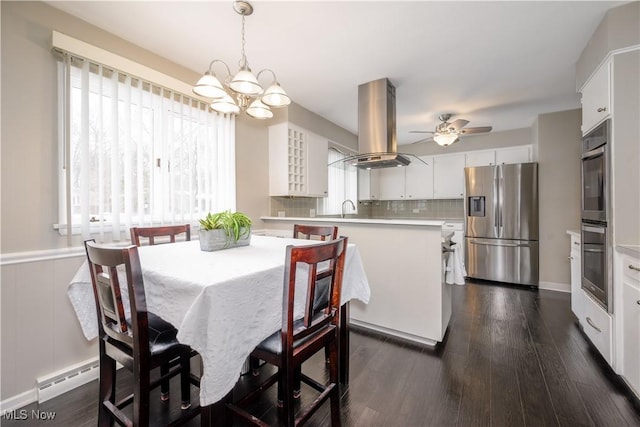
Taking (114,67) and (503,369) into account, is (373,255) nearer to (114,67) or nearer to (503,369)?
(503,369)

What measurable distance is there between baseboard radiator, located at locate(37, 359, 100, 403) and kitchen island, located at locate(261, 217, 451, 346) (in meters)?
2.07

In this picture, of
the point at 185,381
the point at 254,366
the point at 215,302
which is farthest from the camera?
the point at 254,366

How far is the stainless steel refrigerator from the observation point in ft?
12.5

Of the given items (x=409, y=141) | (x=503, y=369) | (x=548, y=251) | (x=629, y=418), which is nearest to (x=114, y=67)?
(x=503, y=369)

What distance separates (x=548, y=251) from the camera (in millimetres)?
3758

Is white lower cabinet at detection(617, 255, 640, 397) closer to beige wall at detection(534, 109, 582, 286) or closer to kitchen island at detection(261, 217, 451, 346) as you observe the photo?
kitchen island at detection(261, 217, 451, 346)

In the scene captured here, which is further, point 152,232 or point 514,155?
point 514,155

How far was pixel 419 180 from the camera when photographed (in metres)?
5.29

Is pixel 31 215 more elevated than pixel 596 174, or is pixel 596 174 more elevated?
pixel 596 174

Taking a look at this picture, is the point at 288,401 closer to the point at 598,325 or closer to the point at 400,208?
the point at 598,325

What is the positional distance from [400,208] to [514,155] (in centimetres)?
217

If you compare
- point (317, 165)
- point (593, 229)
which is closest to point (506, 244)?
point (593, 229)

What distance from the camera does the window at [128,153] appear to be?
5.95 ft

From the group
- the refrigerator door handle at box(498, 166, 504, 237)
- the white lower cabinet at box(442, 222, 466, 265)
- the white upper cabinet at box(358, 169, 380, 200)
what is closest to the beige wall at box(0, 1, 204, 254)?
the white upper cabinet at box(358, 169, 380, 200)
